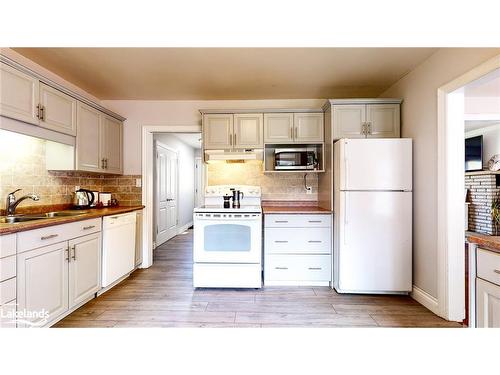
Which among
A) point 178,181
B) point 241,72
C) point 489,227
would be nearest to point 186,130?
point 241,72

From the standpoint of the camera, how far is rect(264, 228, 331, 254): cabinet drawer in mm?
2838

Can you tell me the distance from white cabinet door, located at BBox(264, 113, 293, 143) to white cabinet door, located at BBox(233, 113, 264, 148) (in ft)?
0.25

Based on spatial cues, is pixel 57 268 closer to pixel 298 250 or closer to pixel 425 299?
pixel 298 250

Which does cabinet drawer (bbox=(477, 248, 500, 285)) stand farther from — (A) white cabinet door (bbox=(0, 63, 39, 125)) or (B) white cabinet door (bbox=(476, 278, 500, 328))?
(A) white cabinet door (bbox=(0, 63, 39, 125))

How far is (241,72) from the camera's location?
267 cm

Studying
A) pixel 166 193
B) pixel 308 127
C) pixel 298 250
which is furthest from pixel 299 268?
pixel 166 193

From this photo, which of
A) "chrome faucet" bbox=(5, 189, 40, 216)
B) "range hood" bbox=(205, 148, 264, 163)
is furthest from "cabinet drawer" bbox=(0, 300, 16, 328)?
"range hood" bbox=(205, 148, 264, 163)

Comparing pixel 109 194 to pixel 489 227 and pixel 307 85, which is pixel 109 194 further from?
pixel 489 227

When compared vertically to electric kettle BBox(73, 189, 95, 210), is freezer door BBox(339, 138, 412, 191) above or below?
above

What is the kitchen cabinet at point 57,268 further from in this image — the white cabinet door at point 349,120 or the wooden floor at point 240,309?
the white cabinet door at point 349,120

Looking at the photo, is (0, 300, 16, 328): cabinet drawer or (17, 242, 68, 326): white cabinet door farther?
(17, 242, 68, 326): white cabinet door

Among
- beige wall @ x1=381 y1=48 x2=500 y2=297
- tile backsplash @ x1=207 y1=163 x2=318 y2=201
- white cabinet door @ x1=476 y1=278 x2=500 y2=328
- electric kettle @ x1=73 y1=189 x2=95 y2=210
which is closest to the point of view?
white cabinet door @ x1=476 y1=278 x2=500 y2=328

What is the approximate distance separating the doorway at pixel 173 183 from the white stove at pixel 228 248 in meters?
1.92

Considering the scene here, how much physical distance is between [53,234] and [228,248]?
62.8 inches
